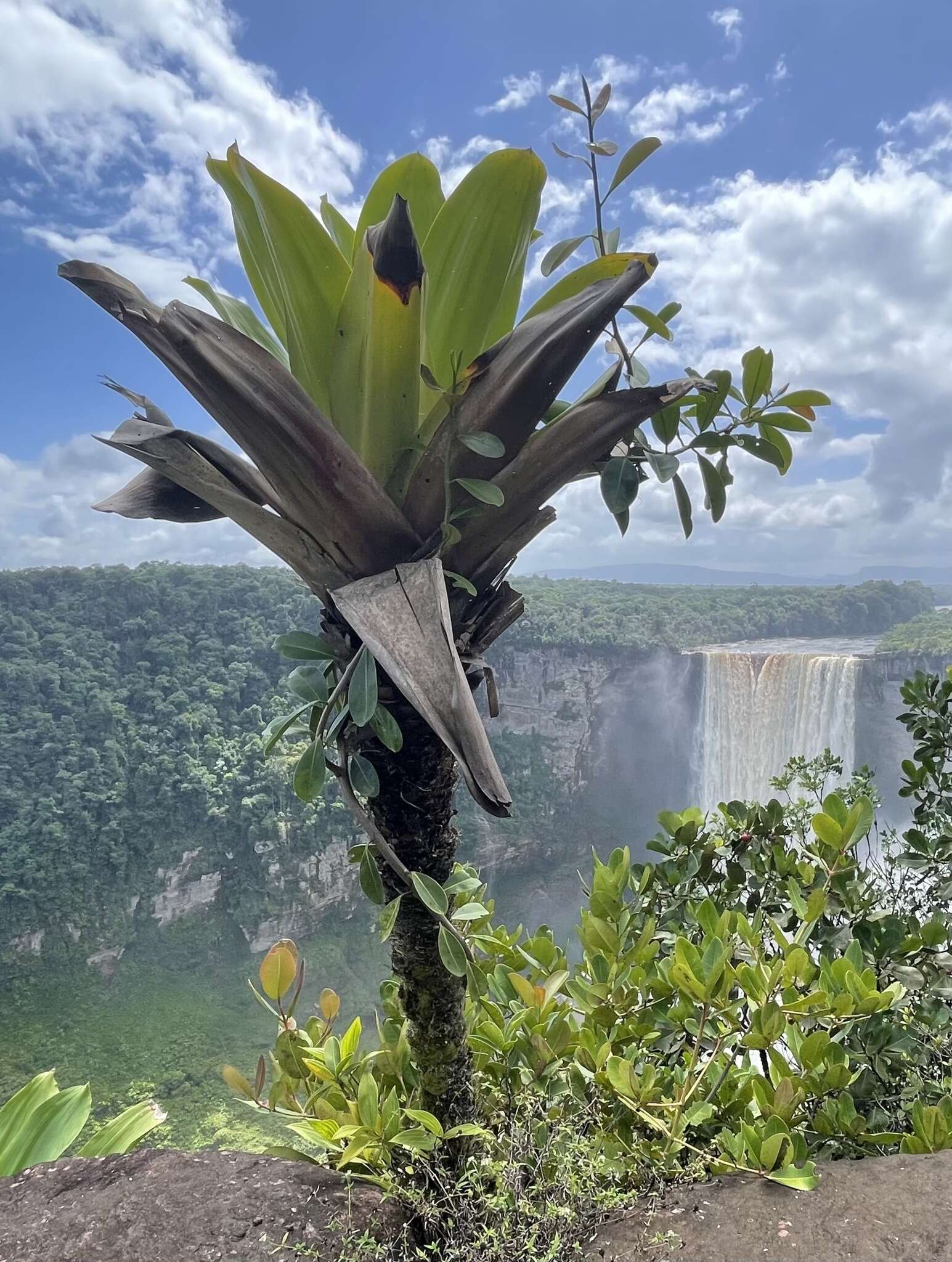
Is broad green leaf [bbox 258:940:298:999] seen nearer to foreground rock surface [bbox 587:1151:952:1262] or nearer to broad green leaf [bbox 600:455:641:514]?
foreground rock surface [bbox 587:1151:952:1262]

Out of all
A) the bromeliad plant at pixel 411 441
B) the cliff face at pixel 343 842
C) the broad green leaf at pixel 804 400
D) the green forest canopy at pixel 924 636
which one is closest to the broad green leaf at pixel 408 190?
the bromeliad plant at pixel 411 441

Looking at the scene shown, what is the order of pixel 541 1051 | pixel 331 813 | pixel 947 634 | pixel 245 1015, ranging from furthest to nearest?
pixel 245 1015, pixel 331 813, pixel 947 634, pixel 541 1051

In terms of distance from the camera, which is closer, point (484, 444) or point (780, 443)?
point (484, 444)

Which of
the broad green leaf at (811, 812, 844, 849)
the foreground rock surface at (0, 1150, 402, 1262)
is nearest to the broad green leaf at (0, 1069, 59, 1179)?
the foreground rock surface at (0, 1150, 402, 1262)

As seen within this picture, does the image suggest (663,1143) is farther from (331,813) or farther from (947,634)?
(331,813)

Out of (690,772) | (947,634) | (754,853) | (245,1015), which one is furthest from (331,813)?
(754,853)

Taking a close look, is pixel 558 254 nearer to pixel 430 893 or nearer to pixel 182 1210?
pixel 430 893

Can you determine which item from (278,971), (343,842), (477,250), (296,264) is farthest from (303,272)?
(343,842)
